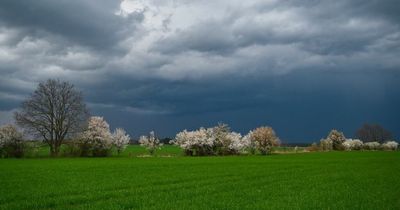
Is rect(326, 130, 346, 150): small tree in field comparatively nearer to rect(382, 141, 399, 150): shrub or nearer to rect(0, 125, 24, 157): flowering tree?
rect(382, 141, 399, 150): shrub

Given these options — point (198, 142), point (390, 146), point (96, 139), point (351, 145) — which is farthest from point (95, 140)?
point (390, 146)

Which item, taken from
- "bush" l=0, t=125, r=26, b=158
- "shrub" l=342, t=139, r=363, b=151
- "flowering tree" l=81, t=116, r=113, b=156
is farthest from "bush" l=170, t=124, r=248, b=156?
"shrub" l=342, t=139, r=363, b=151

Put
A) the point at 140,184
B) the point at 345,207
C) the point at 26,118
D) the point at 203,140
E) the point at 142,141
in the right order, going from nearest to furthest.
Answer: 1. the point at 345,207
2. the point at 140,184
3. the point at 26,118
4. the point at 203,140
5. the point at 142,141

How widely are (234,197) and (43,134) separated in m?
75.2

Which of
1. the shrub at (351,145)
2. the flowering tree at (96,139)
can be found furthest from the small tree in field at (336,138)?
the flowering tree at (96,139)

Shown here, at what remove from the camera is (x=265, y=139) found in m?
104

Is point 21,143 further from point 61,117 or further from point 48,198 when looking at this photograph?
point 48,198

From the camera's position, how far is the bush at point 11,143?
290 ft

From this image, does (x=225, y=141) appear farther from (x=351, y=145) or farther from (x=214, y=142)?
(x=351, y=145)

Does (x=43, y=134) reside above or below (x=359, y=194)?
above

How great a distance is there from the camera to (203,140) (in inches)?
3967

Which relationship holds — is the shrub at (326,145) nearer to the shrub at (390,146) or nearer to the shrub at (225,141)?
the shrub at (390,146)

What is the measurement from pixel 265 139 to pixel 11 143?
5639 centimetres

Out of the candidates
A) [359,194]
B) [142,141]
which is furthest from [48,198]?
[142,141]
